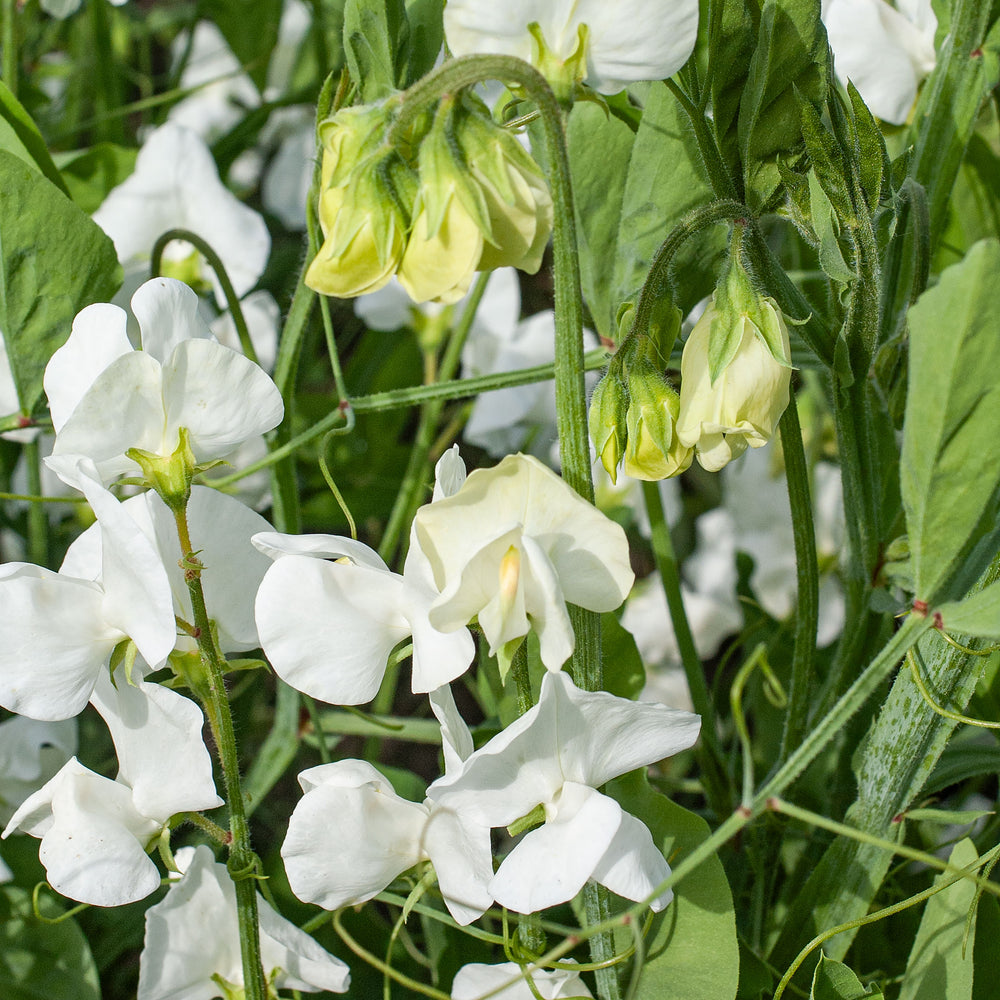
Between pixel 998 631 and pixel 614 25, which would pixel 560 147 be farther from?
pixel 998 631

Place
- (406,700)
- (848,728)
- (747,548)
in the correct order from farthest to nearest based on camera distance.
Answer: (406,700), (747,548), (848,728)

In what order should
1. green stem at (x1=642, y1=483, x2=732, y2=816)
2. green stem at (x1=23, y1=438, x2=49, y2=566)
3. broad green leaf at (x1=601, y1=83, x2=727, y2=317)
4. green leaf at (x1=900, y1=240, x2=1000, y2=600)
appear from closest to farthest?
green leaf at (x1=900, y1=240, x2=1000, y2=600), broad green leaf at (x1=601, y1=83, x2=727, y2=317), green stem at (x1=642, y1=483, x2=732, y2=816), green stem at (x1=23, y1=438, x2=49, y2=566)

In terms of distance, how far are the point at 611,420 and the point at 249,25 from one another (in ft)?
2.90

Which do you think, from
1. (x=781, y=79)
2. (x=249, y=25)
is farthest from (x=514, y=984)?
(x=249, y=25)

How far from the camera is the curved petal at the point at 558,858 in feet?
1.32

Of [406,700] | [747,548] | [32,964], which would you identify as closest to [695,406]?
[32,964]

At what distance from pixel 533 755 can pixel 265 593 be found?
114mm

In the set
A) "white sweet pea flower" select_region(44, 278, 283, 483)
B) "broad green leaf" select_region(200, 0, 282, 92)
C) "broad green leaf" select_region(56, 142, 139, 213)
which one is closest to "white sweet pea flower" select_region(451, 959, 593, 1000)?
"white sweet pea flower" select_region(44, 278, 283, 483)

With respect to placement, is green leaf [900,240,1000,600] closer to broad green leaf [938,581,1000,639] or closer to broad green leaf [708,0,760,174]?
broad green leaf [938,581,1000,639]

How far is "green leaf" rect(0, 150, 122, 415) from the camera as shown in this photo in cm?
60

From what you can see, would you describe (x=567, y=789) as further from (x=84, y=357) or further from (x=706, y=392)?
(x=84, y=357)

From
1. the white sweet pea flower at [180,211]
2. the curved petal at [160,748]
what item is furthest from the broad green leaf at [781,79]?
the white sweet pea flower at [180,211]

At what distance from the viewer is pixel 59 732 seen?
74cm

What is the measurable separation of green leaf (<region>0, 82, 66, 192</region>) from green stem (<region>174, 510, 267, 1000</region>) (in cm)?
30
